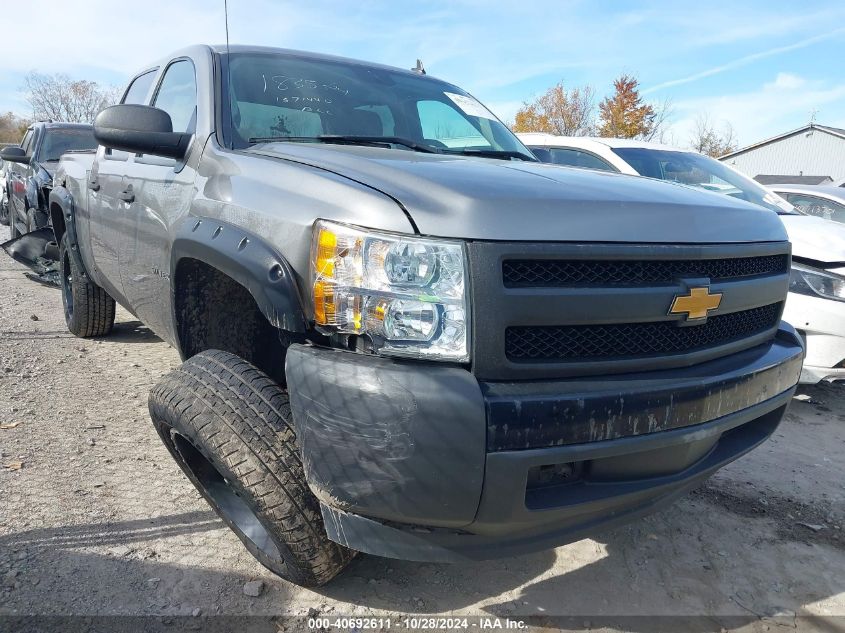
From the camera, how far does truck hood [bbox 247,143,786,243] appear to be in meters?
1.63

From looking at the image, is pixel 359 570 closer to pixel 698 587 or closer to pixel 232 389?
pixel 232 389

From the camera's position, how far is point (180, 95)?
3094 millimetres

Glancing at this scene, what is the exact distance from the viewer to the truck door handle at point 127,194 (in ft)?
9.90

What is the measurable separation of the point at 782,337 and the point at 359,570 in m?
1.86

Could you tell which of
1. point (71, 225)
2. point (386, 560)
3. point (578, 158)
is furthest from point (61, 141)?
point (386, 560)

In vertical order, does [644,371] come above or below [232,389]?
above

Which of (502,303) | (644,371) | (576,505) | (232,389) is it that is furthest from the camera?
(232,389)

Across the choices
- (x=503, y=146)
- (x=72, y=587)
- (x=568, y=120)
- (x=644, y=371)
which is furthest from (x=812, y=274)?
(x=568, y=120)

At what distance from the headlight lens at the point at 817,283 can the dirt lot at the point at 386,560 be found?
1.09 m

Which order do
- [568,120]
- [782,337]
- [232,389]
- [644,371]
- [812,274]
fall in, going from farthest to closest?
[568,120], [812,274], [782,337], [232,389], [644,371]

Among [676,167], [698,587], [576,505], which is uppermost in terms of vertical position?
[676,167]

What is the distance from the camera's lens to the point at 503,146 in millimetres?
3242

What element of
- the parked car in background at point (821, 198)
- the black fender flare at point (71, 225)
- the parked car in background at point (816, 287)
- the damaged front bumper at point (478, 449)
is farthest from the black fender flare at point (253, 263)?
the parked car in background at point (821, 198)

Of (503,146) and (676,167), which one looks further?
(676,167)
